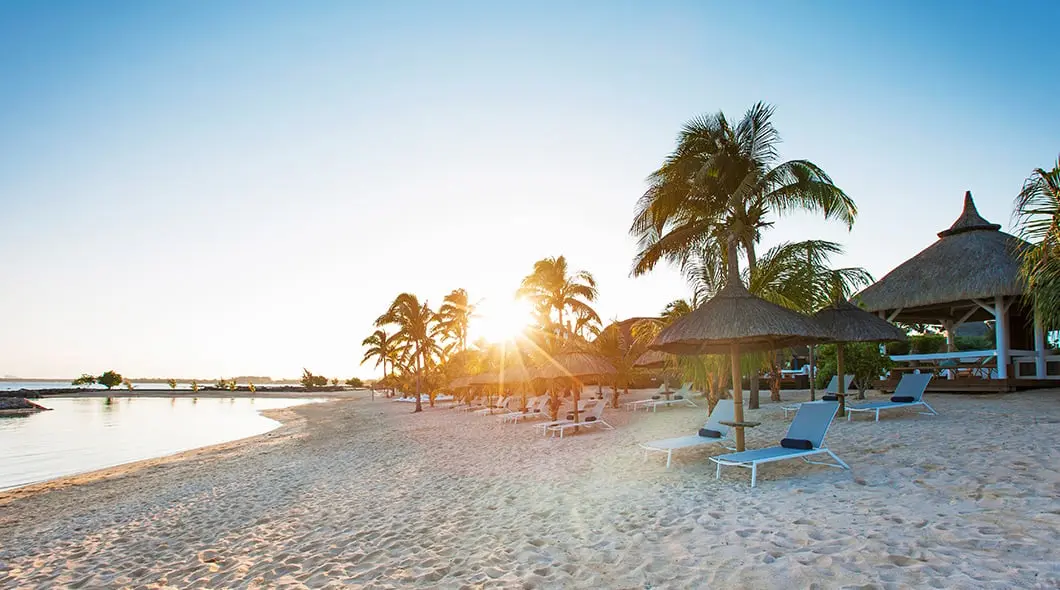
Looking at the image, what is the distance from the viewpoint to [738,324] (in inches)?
282

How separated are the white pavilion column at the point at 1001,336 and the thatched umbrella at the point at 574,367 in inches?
392

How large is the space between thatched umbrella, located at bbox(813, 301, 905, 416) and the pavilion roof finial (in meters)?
9.74

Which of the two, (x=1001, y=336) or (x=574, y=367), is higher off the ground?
(x=1001, y=336)

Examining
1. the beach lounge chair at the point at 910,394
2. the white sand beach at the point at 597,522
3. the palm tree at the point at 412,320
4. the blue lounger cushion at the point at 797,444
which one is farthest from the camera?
the palm tree at the point at 412,320

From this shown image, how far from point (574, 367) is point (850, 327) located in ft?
18.9

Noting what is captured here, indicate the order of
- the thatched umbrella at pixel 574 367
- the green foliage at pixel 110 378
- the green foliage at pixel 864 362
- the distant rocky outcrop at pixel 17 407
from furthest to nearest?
the green foliage at pixel 110 378, the distant rocky outcrop at pixel 17 407, the green foliage at pixel 864 362, the thatched umbrella at pixel 574 367

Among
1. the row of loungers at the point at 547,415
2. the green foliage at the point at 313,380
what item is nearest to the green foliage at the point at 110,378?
the green foliage at the point at 313,380

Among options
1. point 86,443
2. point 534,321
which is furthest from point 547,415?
point 86,443

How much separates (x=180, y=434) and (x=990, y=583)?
88.6 ft

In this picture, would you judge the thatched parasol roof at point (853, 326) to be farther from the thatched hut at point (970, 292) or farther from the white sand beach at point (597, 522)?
the thatched hut at point (970, 292)

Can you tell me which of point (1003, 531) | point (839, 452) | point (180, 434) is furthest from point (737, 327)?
point (180, 434)

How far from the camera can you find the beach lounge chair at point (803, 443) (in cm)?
612

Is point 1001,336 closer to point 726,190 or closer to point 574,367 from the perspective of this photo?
point 726,190

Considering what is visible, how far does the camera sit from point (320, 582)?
164 inches
